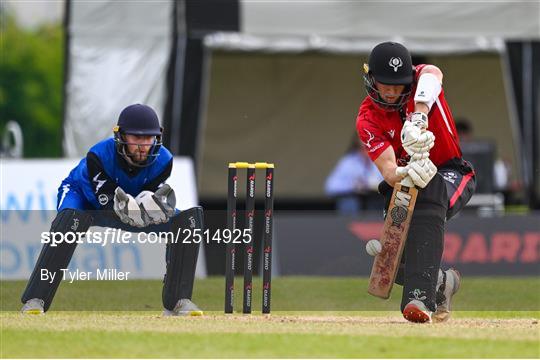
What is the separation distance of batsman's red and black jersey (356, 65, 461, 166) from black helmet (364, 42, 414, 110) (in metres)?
0.09

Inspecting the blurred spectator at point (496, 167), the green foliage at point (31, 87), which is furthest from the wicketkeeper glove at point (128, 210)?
the green foliage at point (31, 87)

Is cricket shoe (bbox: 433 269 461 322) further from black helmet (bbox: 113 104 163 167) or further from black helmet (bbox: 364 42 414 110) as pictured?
black helmet (bbox: 113 104 163 167)

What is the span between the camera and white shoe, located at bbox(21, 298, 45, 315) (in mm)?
9750

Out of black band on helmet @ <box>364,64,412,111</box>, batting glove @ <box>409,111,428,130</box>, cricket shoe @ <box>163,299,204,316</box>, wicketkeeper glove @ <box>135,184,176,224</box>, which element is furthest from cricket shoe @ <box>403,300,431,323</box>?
wicketkeeper glove @ <box>135,184,176,224</box>

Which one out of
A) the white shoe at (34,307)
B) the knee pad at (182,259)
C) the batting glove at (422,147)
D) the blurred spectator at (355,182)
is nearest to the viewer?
the batting glove at (422,147)

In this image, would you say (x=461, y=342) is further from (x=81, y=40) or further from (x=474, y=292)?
(x=81, y=40)

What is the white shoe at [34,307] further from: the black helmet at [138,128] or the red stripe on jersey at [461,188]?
the red stripe on jersey at [461,188]

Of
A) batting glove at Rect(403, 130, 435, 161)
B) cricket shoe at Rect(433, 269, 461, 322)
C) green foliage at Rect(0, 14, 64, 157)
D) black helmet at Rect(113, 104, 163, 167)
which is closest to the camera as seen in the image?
batting glove at Rect(403, 130, 435, 161)

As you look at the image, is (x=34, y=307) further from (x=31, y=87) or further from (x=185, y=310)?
(x=31, y=87)

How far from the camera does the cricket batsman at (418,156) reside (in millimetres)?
9164

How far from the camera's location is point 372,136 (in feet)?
31.2

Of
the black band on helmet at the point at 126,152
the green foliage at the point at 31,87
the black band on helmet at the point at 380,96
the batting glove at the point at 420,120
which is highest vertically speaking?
the black band on helmet at the point at 380,96

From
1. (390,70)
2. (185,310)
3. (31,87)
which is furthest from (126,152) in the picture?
(31,87)

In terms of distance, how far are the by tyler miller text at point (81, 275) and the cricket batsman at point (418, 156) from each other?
1.95 meters
